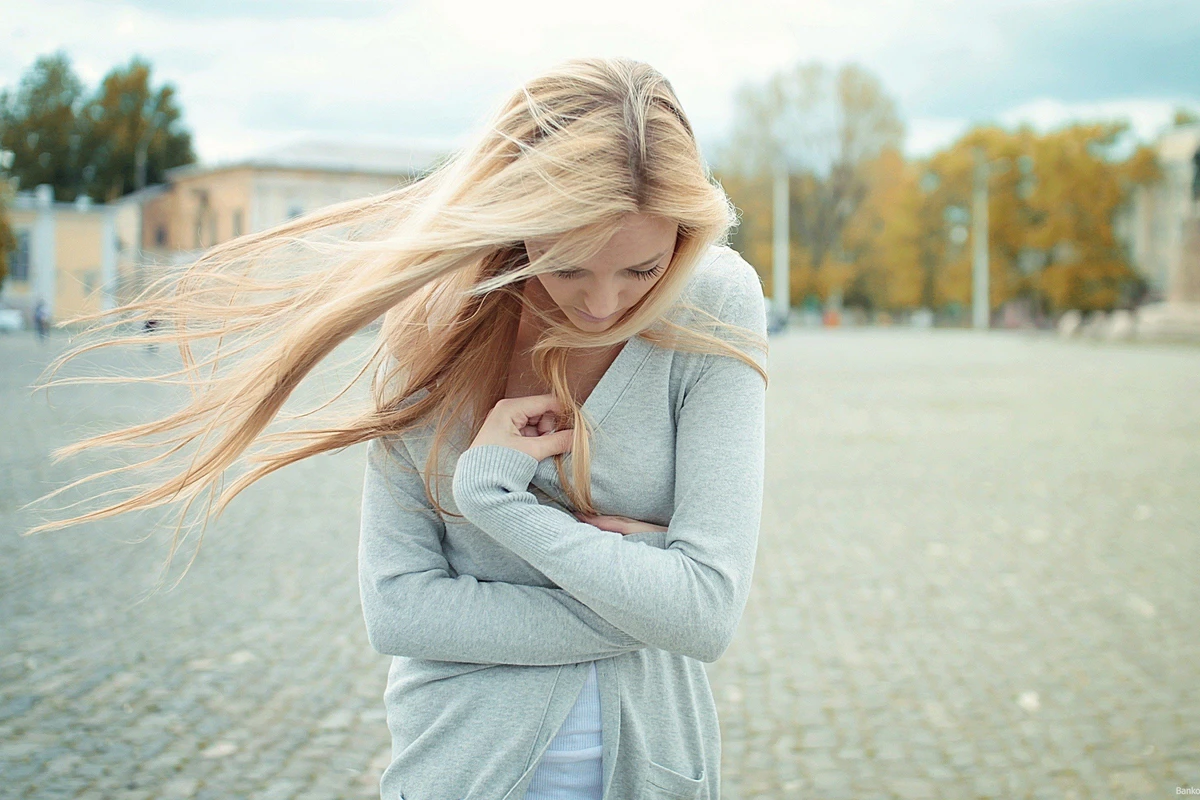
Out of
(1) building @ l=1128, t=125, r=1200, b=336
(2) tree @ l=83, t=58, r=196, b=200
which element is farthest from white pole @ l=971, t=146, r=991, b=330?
(2) tree @ l=83, t=58, r=196, b=200

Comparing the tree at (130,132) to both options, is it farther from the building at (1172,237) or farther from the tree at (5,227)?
the building at (1172,237)

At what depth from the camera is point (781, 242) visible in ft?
195

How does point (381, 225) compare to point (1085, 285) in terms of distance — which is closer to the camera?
point (381, 225)

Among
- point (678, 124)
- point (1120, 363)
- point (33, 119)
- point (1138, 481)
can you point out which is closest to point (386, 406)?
point (678, 124)

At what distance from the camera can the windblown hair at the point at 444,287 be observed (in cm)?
166

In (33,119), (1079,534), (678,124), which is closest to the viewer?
(678,124)

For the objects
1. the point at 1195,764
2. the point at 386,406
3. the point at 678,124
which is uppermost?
the point at 678,124

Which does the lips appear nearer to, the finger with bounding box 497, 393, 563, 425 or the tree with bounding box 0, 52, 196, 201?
the finger with bounding box 497, 393, 563, 425

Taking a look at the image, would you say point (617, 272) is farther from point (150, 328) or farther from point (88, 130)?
point (88, 130)

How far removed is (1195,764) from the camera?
3887 millimetres

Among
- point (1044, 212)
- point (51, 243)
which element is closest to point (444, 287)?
point (51, 243)

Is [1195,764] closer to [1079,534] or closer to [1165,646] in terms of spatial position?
[1165,646]

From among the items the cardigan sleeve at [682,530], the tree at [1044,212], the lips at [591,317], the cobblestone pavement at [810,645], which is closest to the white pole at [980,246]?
the tree at [1044,212]

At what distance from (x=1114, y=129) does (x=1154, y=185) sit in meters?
3.06
